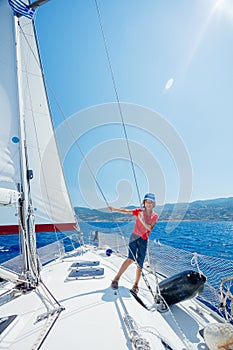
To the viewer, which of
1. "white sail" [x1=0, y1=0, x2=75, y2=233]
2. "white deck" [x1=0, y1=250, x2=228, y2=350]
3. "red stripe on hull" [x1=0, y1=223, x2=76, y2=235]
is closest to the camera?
"white deck" [x1=0, y1=250, x2=228, y2=350]

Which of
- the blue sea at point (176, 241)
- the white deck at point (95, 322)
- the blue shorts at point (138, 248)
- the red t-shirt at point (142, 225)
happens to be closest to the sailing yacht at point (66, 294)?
the white deck at point (95, 322)

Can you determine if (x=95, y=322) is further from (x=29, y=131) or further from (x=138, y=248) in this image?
(x=29, y=131)

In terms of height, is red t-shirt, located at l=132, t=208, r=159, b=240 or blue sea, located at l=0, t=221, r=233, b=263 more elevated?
red t-shirt, located at l=132, t=208, r=159, b=240

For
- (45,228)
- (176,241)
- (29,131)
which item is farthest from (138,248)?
(176,241)

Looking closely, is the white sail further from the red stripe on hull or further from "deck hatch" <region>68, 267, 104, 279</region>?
"deck hatch" <region>68, 267, 104, 279</region>

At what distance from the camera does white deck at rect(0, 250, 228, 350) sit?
111 centimetres

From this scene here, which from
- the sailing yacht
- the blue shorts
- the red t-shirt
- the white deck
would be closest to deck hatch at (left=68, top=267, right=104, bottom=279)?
the sailing yacht

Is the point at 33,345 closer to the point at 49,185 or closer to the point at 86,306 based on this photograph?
the point at 86,306

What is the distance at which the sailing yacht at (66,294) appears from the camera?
3.81 ft

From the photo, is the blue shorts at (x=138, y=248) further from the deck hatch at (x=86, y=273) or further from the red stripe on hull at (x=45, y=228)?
the red stripe on hull at (x=45, y=228)

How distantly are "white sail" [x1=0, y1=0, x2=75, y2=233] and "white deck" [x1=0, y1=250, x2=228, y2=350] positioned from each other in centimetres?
118

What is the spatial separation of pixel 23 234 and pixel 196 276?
5.90 feet

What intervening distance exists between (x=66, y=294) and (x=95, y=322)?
0.63 m

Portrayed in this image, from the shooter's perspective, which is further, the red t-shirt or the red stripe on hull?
the red stripe on hull
